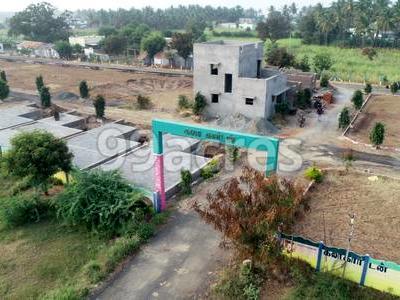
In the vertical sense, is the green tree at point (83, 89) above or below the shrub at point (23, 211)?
Result: above

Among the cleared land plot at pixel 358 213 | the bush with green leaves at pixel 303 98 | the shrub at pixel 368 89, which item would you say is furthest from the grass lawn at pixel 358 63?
the cleared land plot at pixel 358 213

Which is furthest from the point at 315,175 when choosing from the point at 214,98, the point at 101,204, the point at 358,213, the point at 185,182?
the point at 214,98

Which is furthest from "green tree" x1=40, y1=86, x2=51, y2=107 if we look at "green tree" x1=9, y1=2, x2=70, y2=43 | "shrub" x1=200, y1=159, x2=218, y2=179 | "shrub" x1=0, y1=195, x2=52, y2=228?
"green tree" x1=9, y1=2, x2=70, y2=43

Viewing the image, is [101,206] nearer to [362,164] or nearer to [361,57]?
[362,164]

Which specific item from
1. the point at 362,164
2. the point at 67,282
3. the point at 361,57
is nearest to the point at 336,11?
the point at 361,57

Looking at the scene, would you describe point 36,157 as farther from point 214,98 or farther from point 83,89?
point 83,89

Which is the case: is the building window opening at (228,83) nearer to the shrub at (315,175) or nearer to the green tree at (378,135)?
the green tree at (378,135)
